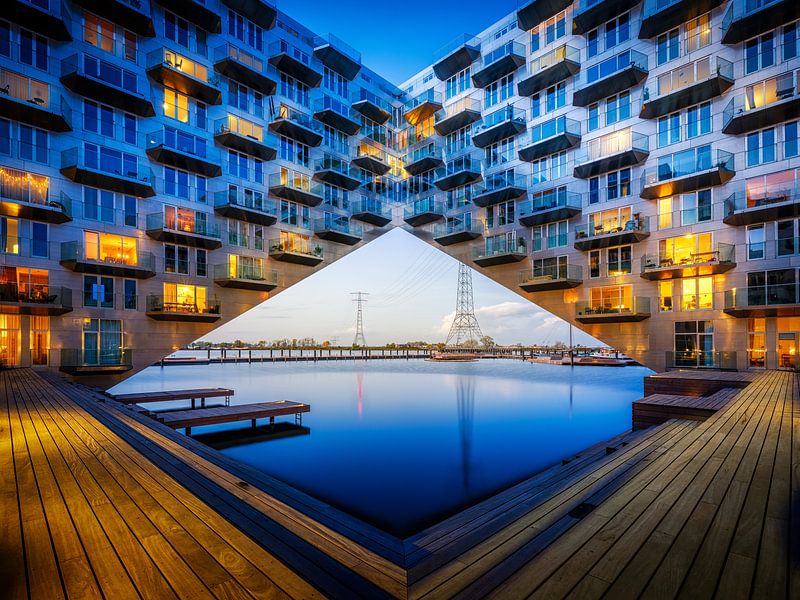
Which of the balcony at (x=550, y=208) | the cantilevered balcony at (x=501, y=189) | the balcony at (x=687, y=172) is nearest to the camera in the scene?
the balcony at (x=687, y=172)

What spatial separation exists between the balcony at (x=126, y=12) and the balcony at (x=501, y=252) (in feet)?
76.3

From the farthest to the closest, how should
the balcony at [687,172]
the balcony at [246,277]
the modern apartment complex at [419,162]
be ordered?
the balcony at [246,277], the balcony at [687,172], the modern apartment complex at [419,162]

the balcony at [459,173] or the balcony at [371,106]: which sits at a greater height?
the balcony at [371,106]

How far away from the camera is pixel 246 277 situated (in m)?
25.7

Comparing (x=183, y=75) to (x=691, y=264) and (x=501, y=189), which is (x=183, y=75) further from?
(x=691, y=264)

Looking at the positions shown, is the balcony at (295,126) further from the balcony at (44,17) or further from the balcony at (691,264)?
the balcony at (691,264)

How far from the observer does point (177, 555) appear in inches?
110

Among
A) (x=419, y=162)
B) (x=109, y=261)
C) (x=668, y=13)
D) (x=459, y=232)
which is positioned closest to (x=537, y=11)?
(x=668, y=13)

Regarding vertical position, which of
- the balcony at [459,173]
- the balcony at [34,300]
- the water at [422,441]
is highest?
the balcony at [459,173]

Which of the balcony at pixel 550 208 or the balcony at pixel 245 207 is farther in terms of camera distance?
the balcony at pixel 550 208

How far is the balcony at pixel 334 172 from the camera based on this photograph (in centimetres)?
3055

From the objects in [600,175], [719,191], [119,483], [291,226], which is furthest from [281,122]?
[119,483]

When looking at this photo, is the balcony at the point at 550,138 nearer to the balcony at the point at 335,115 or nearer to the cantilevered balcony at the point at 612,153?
the cantilevered balcony at the point at 612,153

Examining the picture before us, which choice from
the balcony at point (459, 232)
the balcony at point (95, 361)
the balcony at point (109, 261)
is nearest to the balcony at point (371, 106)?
the balcony at point (459, 232)
